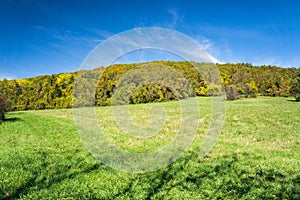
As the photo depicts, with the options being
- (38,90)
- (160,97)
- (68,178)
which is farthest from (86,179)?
(38,90)

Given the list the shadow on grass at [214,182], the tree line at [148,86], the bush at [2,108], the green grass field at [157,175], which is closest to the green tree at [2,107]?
the bush at [2,108]

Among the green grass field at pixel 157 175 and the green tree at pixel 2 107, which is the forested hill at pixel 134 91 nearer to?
the green tree at pixel 2 107

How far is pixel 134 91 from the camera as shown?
52062 mm

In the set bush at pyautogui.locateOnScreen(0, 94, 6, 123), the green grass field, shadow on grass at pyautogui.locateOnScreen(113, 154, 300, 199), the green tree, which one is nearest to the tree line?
the green tree

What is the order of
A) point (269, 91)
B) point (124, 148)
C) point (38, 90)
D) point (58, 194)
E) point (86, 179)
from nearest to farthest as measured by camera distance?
point (58, 194), point (86, 179), point (124, 148), point (38, 90), point (269, 91)

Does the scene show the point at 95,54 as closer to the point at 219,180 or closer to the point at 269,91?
the point at 219,180

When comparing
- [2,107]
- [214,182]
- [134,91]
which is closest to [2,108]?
[2,107]

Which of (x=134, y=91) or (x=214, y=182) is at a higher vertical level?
(x=134, y=91)

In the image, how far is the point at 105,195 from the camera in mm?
6598

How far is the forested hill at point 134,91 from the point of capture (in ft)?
189

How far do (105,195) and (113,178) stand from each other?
51.4 inches

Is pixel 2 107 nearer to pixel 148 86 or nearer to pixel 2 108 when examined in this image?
pixel 2 108

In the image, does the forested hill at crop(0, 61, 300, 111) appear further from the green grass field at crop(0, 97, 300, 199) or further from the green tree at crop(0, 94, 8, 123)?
the green grass field at crop(0, 97, 300, 199)

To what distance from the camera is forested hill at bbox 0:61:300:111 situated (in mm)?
57719
